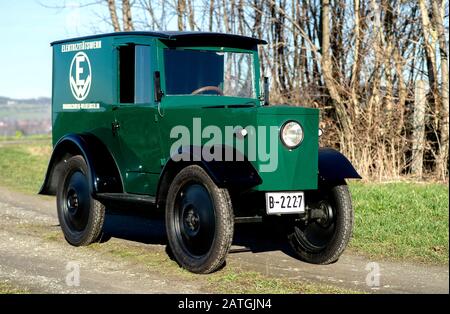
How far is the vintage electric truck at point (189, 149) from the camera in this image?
7.23m

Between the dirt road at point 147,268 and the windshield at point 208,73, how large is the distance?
5.56ft

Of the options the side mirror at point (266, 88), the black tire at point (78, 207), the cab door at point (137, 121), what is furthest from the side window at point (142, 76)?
the side mirror at point (266, 88)

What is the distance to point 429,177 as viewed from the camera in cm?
1416

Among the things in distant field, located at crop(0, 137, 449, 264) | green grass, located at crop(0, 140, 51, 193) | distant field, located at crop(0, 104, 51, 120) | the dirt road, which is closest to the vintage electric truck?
the dirt road

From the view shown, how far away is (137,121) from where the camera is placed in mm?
8375

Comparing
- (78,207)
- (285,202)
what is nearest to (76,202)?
(78,207)

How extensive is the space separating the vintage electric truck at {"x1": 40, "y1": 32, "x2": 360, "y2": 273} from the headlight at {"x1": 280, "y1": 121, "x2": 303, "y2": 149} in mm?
10

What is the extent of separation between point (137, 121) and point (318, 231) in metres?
2.17

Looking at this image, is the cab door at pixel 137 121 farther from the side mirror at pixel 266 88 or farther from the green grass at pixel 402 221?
the green grass at pixel 402 221

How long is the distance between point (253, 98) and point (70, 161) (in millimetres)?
2208

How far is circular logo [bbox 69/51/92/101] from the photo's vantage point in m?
9.22

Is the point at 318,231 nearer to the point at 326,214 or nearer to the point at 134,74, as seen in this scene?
the point at 326,214

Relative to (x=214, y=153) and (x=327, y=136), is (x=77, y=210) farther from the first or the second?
(x=327, y=136)
